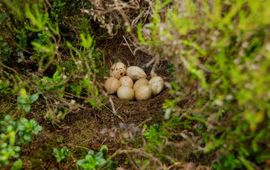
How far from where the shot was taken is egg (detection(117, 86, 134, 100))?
112 inches

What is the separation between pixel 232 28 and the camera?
1926 millimetres

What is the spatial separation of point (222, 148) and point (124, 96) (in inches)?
35.0

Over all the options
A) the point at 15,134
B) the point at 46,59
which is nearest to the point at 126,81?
the point at 46,59

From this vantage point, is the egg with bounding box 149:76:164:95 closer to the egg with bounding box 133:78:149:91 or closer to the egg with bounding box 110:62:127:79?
the egg with bounding box 133:78:149:91

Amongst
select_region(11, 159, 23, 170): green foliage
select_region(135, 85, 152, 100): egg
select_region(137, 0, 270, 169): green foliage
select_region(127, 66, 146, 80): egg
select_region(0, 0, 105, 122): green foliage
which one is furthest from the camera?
select_region(127, 66, 146, 80): egg

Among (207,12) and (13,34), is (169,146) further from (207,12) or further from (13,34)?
(13,34)

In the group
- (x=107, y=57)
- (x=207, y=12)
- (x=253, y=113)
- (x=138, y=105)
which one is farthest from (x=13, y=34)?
(x=253, y=113)

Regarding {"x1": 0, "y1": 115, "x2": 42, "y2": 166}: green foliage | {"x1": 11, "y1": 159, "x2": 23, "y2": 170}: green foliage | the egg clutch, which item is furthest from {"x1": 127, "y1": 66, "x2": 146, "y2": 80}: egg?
{"x1": 11, "y1": 159, "x2": 23, "y2": 170}: green foliage

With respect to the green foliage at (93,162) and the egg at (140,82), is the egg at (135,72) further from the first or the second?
the green foliage at (93,162)

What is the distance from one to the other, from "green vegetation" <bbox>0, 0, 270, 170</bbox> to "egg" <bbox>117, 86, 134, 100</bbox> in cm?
14

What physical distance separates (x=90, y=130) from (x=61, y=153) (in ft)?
0.86

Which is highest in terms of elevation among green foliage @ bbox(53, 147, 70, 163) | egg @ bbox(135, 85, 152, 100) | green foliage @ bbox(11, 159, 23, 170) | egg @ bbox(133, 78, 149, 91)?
egg @ bbox(133, 78, 149, 91)

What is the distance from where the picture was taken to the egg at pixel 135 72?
292cm

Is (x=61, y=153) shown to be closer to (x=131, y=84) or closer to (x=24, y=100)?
(x=24, y=100)
